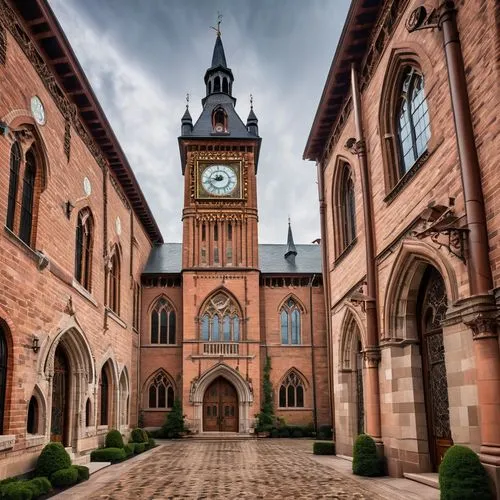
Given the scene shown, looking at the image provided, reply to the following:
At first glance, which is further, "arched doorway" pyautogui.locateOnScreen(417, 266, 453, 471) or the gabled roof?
the gabled roof

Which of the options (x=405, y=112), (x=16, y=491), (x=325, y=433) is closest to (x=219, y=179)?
(x=325, y=433)

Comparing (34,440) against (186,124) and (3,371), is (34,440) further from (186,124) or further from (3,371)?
(186,124)

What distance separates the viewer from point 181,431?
31.6 m

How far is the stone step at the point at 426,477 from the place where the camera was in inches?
441

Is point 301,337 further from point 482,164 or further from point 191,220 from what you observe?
point 482,164

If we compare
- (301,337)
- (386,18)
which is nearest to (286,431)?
(301,337)

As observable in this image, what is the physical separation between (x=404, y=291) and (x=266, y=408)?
69.1 ft

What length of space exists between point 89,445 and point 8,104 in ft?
40.1

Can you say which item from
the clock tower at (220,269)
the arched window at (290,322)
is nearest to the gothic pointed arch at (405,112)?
the clock tower at (220,269)

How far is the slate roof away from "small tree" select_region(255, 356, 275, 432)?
647cm

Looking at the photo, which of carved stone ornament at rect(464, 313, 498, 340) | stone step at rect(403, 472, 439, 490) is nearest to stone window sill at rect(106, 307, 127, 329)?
stone step at rect(403, 472, 439, 490)

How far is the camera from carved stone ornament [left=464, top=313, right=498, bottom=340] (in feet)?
29.2

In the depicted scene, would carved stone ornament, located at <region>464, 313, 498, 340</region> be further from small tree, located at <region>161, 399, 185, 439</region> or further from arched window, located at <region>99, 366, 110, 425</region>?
small tree, located at <region>161, 399, 185, 439</region>

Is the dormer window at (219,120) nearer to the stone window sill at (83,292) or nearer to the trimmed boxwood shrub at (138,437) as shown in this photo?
the stone window sill at (83,292)
